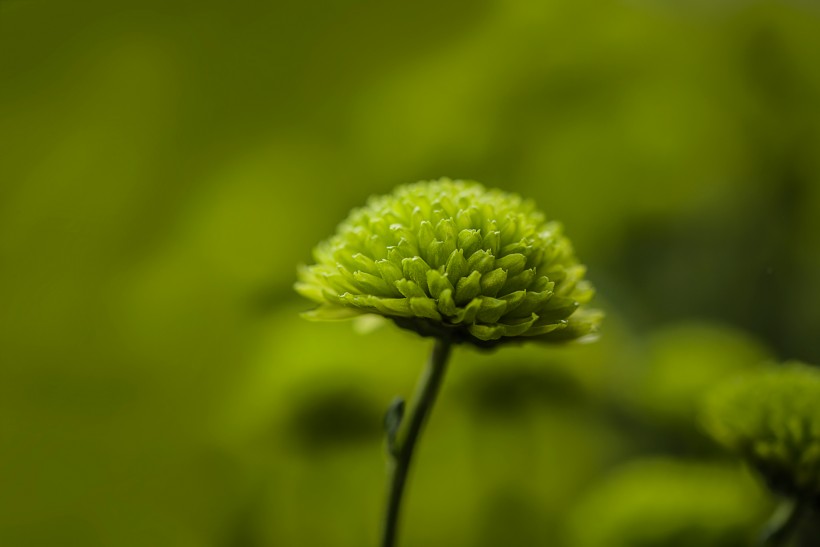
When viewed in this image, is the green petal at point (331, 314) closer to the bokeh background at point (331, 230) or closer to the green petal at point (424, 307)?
the green petal at point (424, 307)

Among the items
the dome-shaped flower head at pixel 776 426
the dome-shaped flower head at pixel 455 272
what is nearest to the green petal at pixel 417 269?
the dome-shaped flower head at pixel 455 272

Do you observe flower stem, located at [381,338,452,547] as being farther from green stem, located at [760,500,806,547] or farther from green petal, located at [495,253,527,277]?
green stem, located at [760,500,806,547]

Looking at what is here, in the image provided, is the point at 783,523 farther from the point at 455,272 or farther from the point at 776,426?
the point at 455,272

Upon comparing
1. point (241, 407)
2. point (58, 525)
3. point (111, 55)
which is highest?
point (111, 55)

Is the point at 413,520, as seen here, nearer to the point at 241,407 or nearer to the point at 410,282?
the point at 241,407

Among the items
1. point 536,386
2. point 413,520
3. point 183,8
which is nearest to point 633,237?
point 536,386
